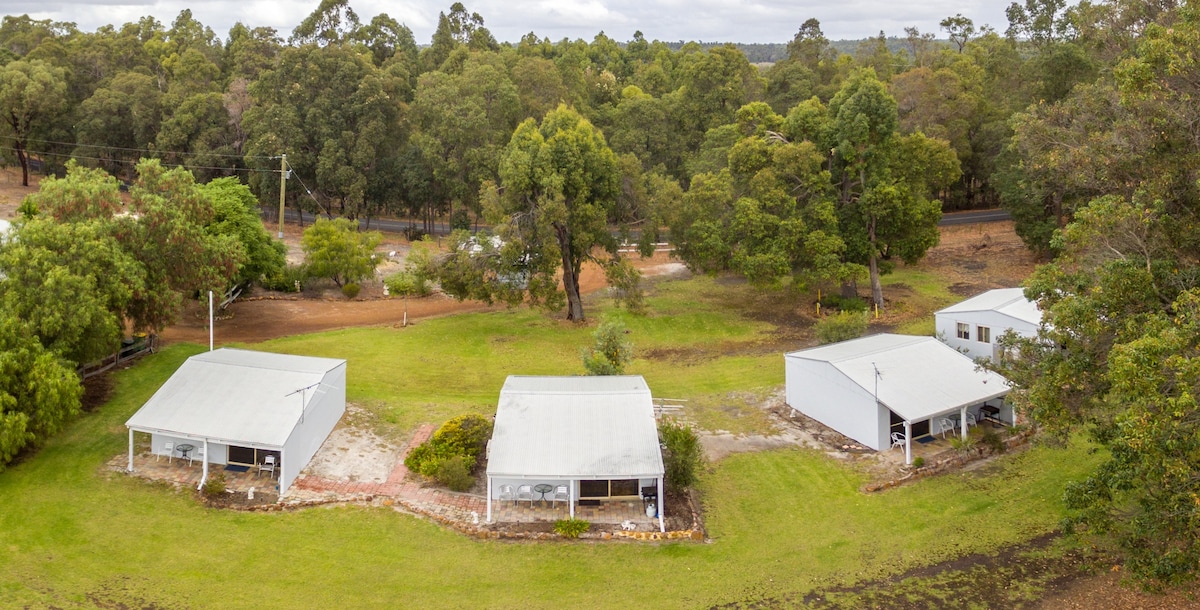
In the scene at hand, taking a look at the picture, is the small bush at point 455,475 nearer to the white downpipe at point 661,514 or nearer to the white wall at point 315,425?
the white wall at point 315,425

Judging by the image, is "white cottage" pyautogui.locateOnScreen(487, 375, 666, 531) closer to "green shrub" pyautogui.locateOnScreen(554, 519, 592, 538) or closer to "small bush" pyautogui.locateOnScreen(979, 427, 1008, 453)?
"green shrub" pyautogui.locateOnScreen(554, 519, 592, 538)

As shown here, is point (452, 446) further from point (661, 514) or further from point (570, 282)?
point (570, 282)

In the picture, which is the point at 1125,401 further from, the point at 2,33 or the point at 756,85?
the point at 2,33

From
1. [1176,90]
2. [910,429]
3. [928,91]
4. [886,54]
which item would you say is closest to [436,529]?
[910,429]

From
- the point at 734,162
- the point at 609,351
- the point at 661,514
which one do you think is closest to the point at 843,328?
the point at 609,351

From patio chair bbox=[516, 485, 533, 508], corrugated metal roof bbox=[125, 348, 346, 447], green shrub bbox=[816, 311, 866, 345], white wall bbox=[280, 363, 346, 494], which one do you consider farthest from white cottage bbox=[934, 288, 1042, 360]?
corrugated metal roof bbox=[125, 348, 346, 447]

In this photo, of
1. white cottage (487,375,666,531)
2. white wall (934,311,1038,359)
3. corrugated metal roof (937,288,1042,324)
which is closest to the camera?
white cottage (487,375,666,531)

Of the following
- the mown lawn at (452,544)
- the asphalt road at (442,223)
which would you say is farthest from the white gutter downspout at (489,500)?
the asphalt road at (442,223)
